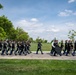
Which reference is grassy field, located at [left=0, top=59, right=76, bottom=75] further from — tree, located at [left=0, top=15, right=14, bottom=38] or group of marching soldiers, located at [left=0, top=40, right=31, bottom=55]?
tree, located at [left=0, top=15, right=14, bottom=38]

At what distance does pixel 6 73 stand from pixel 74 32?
74677 millimetres

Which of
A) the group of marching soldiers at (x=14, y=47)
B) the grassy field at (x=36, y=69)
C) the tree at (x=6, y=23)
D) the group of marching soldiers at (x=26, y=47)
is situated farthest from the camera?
the tree at (x=6, y=23)

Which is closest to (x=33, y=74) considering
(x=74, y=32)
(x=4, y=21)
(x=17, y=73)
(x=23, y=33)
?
(x=17, y=73)

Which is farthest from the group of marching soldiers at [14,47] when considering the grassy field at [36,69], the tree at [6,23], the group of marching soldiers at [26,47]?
the tree at [6,23]

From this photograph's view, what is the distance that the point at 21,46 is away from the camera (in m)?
28.5

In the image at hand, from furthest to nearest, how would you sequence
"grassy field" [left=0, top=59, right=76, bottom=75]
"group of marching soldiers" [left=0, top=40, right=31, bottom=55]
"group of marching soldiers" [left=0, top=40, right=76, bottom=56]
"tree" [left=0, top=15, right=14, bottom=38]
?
"tree" [left=0, top=15, right=14, bottom=38] < "group of marching soldiers" [left=0, top=40, right=31, bottom=55] < "group of marching soldiers" [left=0, top=40, right=76, bottom=56] < "grassy field" [left=0, top=59, right=76, bottom=75]

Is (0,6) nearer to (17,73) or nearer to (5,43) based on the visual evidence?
(17,73)

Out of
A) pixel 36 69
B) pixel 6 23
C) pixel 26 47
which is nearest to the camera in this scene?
pixel 36 69

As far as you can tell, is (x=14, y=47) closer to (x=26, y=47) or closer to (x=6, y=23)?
(x=26, y=47)

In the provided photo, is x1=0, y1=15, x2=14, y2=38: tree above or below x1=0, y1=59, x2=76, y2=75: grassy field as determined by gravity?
above

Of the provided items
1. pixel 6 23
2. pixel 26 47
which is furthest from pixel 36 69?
pixel 6 23

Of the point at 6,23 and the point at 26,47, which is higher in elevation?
the point at 6,23

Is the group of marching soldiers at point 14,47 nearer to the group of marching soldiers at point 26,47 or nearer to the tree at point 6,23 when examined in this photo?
the group of marching soldiers at point 26,47

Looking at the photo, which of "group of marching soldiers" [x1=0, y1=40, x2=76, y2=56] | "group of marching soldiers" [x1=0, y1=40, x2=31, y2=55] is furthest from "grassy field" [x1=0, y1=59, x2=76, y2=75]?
"group of marching soldiers" [x1=0, y1=40, x2=31, y2=55]
